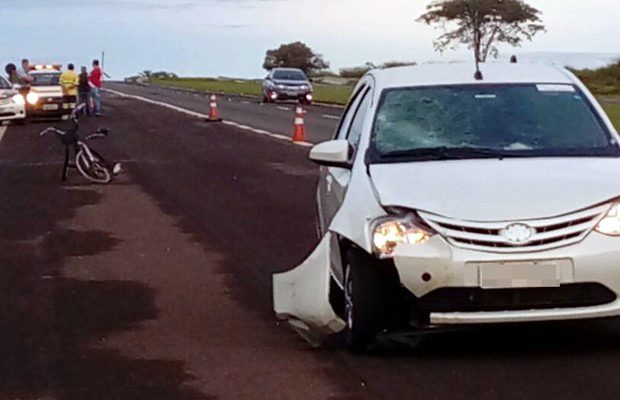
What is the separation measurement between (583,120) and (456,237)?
1796 mm

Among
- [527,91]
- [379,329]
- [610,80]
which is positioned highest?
[527,91]

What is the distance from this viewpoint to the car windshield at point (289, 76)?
191ft

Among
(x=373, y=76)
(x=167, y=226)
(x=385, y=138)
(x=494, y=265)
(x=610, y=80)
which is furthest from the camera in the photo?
(x=610, y=80)

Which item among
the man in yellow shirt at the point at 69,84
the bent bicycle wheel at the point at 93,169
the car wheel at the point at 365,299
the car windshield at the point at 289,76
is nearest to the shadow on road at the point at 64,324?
the car wheel at the point at 365,299

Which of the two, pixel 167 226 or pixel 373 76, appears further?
pixel 167 226

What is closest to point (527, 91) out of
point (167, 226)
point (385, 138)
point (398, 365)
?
point (385, 138)

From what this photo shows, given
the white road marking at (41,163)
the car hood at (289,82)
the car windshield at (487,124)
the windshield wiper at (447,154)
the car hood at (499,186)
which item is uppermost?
the car windshield at (487,124)

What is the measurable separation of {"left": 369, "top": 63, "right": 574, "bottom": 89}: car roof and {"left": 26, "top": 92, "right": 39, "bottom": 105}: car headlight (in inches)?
1361

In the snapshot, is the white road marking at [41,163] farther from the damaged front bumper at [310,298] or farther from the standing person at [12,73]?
the standing person at [12,73]

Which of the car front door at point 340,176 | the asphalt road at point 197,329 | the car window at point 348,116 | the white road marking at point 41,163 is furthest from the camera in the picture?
the white road marking at point 41,163

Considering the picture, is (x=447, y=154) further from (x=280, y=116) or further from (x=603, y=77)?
(x=603, y=77)

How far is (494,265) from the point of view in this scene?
7.51m

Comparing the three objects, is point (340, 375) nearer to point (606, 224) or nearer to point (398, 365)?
point (398, 365)

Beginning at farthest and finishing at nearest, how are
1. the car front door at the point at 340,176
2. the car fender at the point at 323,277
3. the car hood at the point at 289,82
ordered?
the car hood at the point at 289,82 → the car front door at the point at 340,176 → the car fender at the point at 323,277
